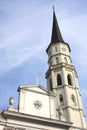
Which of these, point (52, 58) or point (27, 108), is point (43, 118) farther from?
point (52, 58)

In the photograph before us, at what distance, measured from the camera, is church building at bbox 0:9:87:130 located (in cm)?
2039

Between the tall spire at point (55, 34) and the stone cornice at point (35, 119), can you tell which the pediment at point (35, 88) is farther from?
the tall spire at point (55, 34)

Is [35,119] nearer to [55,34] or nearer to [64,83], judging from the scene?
[64,83]

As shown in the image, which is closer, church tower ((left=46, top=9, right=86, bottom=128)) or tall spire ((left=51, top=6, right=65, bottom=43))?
church tower ((left=46, top=9, right=86, bottom=128))

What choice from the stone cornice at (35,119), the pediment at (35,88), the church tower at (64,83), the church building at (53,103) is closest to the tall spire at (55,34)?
the church tower at (64,83)

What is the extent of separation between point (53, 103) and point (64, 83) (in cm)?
370

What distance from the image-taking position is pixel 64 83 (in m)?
26.9

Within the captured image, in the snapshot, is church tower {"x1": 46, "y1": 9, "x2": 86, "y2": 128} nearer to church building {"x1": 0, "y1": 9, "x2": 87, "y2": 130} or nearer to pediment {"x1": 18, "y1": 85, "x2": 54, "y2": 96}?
church building {"x1": 0, "y1": 9, "x2": 87, "y2": 130}

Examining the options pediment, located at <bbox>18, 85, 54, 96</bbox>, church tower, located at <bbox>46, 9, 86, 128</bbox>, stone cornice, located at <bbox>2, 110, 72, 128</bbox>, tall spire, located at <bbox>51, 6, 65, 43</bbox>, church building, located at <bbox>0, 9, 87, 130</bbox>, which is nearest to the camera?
stone cornice, located at <bbox>2, 110, 72, 128</bbox>

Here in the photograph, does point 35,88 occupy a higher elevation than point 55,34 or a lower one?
lower

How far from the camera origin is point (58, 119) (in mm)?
22375

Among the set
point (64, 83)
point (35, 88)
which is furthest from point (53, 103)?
point (64, 83)

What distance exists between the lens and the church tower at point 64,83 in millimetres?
24328

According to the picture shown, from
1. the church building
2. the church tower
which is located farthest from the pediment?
the church tower
